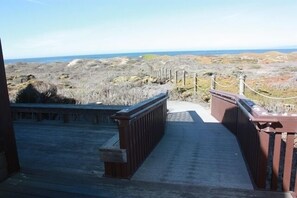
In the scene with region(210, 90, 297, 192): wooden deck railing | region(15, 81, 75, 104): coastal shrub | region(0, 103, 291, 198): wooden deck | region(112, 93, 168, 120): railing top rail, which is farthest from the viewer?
region(15, 81, 75, 104): coastal shrub

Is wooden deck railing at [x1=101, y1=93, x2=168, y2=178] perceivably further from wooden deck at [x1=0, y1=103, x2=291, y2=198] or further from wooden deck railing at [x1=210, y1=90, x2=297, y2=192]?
wooden deck railing at [x1=210, y1=90, x2=297, y2=192]

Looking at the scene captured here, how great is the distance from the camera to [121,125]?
11.6 ft

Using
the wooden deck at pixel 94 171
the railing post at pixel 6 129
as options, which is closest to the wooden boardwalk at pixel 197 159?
the wooden deck at pixel 94 171

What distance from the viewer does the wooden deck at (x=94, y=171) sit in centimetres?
328

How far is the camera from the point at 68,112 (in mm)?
6609

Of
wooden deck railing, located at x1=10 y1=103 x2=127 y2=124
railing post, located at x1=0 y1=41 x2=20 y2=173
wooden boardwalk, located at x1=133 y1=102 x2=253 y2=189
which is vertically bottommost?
wooden boardwalk, located at x1=133 y1=102 x2=253 y2=189

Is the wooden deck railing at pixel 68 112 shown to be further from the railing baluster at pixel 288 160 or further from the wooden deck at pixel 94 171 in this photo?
the railing baluster at pixel 288 160

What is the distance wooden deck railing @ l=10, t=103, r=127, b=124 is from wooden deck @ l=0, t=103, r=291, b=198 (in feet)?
1.52

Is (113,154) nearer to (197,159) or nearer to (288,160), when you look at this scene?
(197,159)

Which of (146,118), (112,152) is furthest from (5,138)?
(146,118)

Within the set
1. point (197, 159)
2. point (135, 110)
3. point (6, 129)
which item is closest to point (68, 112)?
point (6, 129)

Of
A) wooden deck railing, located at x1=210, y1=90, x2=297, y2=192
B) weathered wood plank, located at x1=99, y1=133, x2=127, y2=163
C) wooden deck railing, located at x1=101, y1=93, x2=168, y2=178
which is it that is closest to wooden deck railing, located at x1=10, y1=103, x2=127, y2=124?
wooden deck railing, located at x1=101, y1=93, x2=168, y2=178

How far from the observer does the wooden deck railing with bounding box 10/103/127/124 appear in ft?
21.0

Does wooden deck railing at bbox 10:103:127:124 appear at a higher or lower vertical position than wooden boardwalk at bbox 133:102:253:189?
higher
